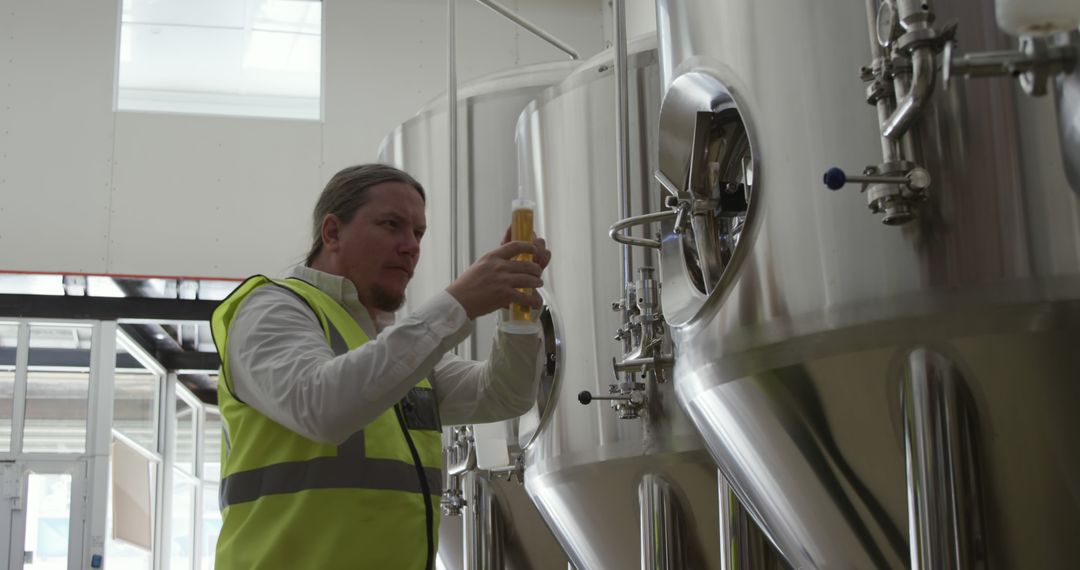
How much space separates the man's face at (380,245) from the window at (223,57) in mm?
6706

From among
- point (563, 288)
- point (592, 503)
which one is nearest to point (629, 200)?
point (563, 288)

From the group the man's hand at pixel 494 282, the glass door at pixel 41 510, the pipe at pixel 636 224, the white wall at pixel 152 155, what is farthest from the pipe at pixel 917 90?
the glass door at pixel 41 510

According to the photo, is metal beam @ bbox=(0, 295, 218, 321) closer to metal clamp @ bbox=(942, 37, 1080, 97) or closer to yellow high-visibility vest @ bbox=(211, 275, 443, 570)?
yellow high-visibility vest @ bbox=(211, 275, 443, 570)

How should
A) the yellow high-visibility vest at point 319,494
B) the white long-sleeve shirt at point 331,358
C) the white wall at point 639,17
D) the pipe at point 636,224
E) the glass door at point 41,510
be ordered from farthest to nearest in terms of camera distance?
the glass door at point 41,510
the white wall at point 639,17
the pipe at point 636,224
the yellow high-visibility vest at point 319,494
the white long-sleeve shirt at point 331,358

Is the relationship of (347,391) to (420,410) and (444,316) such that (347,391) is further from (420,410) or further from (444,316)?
(420,410)

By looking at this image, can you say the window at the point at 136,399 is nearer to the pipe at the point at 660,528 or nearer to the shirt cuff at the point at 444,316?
the pipe at the point at 660,528

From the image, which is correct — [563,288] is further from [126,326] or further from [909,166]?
[126,326]

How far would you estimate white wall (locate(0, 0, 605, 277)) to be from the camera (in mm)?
8125

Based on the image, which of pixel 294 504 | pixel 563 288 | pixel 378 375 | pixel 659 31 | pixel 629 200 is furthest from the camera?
pixel 563 288

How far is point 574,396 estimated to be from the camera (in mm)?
3191

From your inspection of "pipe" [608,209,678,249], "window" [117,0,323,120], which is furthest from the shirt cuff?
"window" [117,0,323,120]

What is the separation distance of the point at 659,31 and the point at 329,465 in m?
1.01

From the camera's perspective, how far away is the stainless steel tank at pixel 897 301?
1477mm

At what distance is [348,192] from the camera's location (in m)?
2.29
